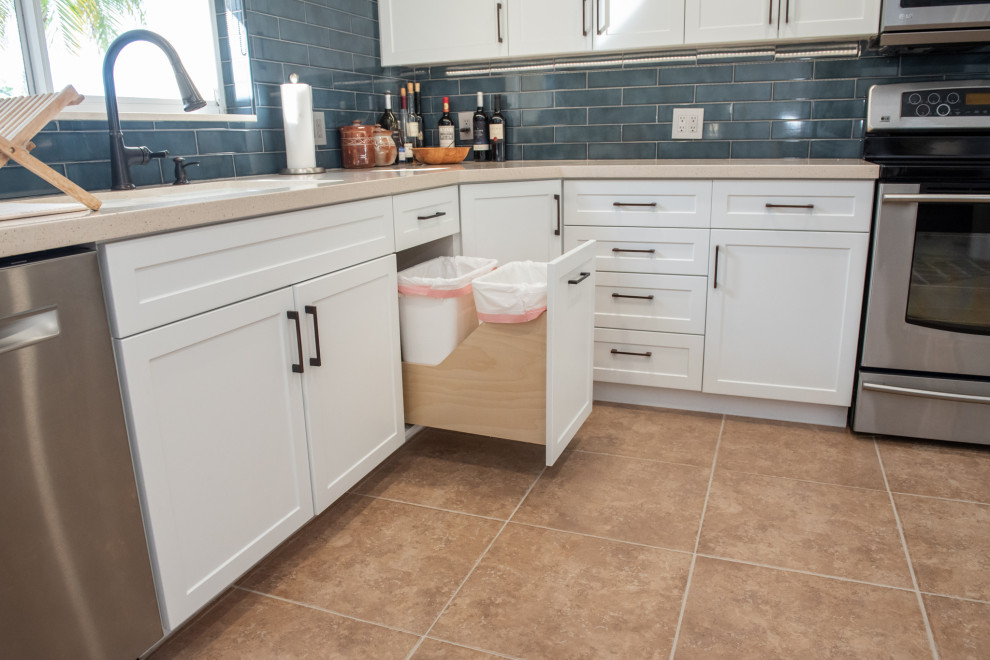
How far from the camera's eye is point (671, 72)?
2887 millimetres

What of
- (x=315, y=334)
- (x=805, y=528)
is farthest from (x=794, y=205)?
(x=315, y=334)

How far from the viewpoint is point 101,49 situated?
1985mm

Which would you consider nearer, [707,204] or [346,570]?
[346,570]

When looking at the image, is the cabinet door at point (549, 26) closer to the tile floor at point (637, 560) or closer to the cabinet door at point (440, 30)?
the cabinet door at point (440, 30)

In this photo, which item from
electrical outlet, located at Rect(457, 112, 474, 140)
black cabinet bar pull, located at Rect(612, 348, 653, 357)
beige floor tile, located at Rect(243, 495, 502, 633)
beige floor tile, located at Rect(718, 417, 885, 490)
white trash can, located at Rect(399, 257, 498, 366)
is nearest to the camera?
beige floor tile, located at Rect(243, 495, 502, 633)

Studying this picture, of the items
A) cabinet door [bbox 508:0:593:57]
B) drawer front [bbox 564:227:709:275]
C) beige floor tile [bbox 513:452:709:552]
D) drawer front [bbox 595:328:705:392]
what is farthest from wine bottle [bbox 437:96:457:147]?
beige floor tile [bbox 513:452:709:552]

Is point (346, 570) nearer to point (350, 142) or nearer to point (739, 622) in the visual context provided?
point (739, 622)

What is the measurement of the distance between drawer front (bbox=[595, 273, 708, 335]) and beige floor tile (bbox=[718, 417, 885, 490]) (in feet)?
1.32

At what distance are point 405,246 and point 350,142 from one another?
0.81 m

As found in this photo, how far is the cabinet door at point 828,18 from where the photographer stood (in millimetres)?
2441

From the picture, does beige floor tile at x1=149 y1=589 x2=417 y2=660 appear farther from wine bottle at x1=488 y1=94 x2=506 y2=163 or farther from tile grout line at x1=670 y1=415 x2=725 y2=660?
wine bottle at x1=488 y1=94 x2=506 y2=163

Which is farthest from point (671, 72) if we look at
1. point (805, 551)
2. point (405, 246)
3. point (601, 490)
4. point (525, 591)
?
point (525, 591)

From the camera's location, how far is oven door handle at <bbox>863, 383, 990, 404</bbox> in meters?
2.24

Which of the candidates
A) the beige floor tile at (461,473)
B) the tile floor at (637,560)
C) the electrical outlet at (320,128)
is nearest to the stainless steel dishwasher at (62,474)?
the tile floor at (637,560)
